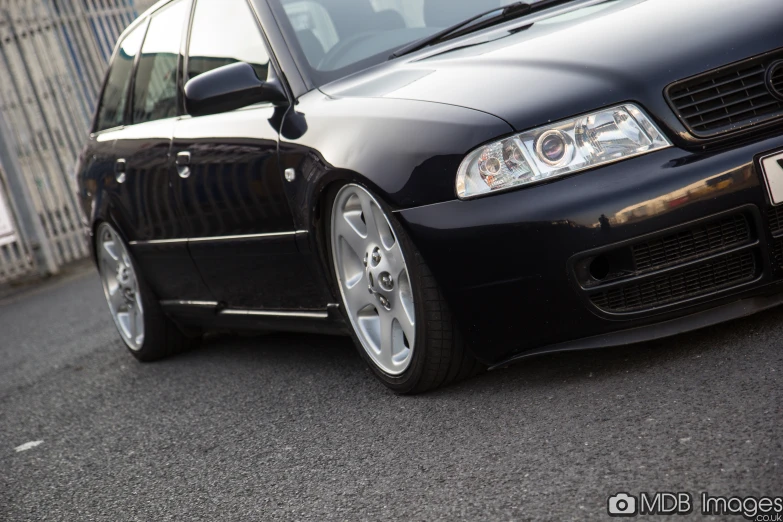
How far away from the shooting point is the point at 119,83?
5570 mm

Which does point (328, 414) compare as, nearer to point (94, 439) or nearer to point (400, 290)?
point (400, 290)

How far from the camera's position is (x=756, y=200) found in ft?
9.53

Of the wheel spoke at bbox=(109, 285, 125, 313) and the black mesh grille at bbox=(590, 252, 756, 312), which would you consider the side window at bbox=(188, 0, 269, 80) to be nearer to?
the wheel spoke at bbox=(109, 285, 125, 313)

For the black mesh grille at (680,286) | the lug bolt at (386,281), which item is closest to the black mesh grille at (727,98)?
the black mesh grille at (680,286)

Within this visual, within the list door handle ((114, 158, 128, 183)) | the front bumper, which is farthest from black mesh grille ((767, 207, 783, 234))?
door handle ((114, 158, 128, 183))

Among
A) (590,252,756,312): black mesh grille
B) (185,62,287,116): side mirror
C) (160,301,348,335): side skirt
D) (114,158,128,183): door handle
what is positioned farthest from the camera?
(114,158,128,183): door handle

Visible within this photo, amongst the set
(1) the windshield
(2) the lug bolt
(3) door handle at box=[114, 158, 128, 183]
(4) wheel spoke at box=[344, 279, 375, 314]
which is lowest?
(4) wheel spoke at box=[344, 279, 375, 314]

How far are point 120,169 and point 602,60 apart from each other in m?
2.78

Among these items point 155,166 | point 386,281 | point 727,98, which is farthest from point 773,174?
point 155,166

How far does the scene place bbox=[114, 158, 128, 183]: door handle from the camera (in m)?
5.05

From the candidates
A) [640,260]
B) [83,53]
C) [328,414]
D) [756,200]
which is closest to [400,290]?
[328,414]

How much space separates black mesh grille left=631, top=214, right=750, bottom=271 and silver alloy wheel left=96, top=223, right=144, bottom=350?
9.89 feet

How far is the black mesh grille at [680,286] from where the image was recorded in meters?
3.00

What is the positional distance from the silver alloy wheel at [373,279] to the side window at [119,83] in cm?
219
